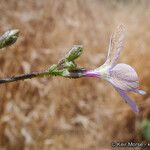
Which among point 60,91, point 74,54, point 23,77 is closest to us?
point 23,77

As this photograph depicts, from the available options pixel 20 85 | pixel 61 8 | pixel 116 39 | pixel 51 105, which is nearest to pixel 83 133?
pixel 51 105

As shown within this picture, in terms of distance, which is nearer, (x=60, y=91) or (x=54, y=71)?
(x=54, y=71)

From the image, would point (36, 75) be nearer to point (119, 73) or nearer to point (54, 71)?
point (54, 71)

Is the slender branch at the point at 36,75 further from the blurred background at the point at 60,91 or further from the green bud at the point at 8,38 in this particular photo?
the blurred background at the point at 60,91

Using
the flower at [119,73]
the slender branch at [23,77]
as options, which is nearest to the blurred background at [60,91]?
the flower at [119,73]

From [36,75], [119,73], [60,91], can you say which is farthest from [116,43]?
[60,91]

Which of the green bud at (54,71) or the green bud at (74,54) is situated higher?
the green bud at (74,54)
